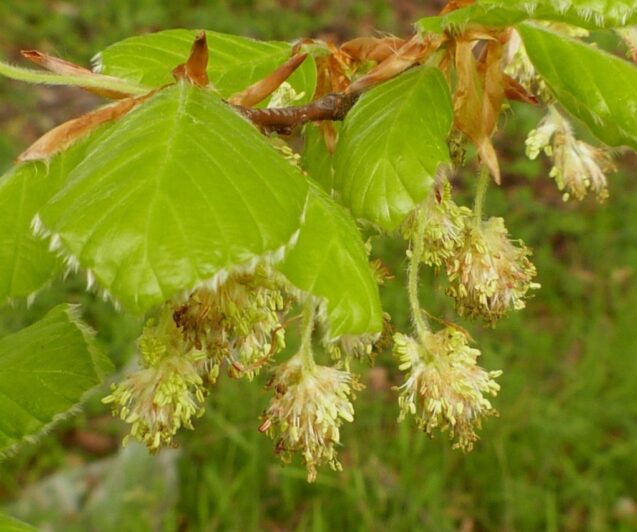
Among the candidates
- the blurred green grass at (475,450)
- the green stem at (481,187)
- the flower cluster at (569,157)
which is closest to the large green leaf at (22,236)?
the green stem at (481,187)

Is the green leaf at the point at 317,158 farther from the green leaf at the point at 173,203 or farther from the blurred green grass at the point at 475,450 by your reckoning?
the blurred green grass at the point at 475,450

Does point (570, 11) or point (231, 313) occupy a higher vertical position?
point (570, 11)

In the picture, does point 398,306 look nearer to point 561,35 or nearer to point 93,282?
point 561,35

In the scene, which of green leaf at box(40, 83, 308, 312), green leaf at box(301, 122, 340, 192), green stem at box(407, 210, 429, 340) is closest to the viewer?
green leaf at box(40, 83, 308, 312)

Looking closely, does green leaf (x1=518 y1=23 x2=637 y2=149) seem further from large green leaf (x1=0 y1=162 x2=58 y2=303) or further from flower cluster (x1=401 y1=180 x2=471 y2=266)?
large green leaf (x1=0 y1=162 x2=58 y2=303)

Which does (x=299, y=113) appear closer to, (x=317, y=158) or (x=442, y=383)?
(x=317, y=158)

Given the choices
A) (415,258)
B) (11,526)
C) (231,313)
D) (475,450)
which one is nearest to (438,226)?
(415,258)

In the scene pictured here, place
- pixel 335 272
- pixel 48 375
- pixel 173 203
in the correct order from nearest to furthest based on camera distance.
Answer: pixel 173 203 < pixel 335 272 < pixel 48 375

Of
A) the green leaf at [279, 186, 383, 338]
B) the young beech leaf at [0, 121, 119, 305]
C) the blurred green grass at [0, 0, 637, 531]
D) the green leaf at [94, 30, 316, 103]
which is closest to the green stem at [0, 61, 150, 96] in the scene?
the young beech leaf at [0, 121, 119, 305]
